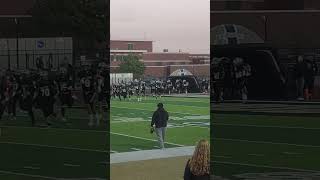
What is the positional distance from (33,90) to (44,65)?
359 millimetres

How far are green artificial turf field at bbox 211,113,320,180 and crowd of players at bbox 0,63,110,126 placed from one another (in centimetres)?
153

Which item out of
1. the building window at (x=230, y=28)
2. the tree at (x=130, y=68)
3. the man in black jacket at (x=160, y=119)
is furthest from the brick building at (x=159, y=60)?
the building window at (x=230, y=28)

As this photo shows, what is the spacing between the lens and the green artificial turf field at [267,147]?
6.58 metres

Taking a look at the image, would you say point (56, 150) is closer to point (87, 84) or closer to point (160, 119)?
point (87, 84)

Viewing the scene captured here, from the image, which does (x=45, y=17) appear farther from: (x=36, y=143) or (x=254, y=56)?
(x=254, y=56)

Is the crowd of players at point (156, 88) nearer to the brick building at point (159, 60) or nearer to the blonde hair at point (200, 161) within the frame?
the brick building at point (159, 60)

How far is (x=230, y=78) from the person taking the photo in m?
6.95

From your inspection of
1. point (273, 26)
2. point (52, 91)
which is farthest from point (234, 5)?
point (52, 91)

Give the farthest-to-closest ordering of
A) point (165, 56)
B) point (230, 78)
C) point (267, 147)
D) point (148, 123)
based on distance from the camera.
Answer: point (165, 56) → point (148, 123) → point (230, 78) → point (267, 147)

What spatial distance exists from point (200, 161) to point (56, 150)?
2466 millimetres

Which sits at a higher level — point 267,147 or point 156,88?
point 156,88

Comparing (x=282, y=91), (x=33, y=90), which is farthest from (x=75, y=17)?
(x=282, y=91)

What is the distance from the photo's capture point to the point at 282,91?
6.78 meters

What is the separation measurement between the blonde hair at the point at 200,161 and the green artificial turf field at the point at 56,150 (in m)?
1.94
